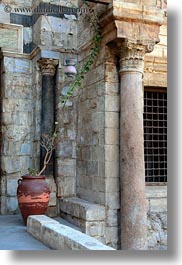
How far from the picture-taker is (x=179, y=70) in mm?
3348

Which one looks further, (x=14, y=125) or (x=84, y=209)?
(x=14, y=125)

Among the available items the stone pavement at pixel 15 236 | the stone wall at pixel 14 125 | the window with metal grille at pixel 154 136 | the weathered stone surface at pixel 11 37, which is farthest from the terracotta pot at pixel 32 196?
the weathered stone surface at pixel 11 37

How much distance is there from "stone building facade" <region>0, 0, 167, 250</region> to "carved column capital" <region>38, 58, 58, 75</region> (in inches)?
0.6

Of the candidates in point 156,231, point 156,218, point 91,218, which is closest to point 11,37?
point 91,218

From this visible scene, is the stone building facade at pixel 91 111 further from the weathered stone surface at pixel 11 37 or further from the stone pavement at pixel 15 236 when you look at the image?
the stone pavement at pixel 15 236

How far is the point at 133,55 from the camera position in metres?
4.96

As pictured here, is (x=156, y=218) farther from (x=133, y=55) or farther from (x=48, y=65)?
(x=48, y=65)

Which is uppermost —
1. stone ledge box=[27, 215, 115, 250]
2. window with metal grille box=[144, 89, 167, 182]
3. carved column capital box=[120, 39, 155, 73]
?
carved column capital box=[120, 39, 155, 73]

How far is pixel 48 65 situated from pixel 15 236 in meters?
2.63

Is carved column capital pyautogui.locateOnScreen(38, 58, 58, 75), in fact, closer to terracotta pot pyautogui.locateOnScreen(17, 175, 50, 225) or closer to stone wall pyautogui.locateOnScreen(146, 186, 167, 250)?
terracotta pot pyautogui.locateOnScreen(17, 175, 50, 225)

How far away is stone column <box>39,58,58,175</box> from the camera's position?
593cm

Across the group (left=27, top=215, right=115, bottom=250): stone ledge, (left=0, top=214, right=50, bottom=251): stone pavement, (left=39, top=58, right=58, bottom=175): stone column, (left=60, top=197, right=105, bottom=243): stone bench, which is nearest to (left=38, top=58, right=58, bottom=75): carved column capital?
(left=39, top=58, right=58, bottom=175): stone column

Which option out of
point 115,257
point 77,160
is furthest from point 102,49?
point 115,257

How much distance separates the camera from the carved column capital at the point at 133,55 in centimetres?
493
